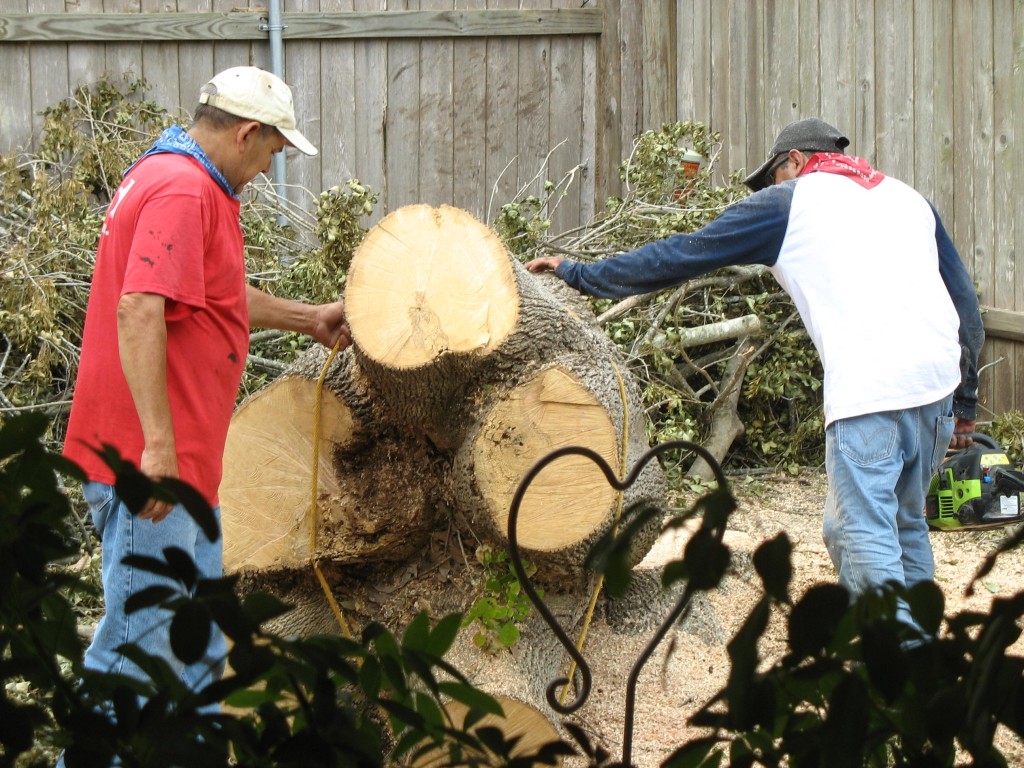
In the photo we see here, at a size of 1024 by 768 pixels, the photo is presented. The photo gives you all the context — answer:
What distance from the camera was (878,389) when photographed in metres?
3.12

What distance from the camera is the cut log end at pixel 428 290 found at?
3.00 meters

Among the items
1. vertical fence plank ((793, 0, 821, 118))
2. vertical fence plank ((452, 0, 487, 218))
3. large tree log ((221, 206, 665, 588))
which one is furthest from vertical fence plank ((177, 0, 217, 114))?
large tree log ((221, 206, 665, 588))

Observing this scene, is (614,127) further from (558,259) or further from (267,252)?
(558,259)

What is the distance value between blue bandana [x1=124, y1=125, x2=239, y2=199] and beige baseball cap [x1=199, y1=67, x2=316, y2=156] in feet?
0.37

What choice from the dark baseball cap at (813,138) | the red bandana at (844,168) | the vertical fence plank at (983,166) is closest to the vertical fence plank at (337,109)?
the vertical fence plank at (983,166)

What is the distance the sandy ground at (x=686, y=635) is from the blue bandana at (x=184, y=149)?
1.46m

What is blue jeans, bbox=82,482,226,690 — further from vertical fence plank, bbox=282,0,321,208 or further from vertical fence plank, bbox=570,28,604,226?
vertical fence plank, bbox=570,28,604,226

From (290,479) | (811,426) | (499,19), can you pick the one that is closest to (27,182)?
(499,19)

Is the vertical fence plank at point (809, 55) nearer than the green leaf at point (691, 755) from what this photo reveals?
No

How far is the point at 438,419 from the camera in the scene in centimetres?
329

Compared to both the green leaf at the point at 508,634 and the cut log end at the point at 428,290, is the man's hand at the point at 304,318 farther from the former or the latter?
the green leaf at the point at 508,634

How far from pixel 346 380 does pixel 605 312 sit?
2342mm

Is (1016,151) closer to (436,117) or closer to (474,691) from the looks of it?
(436,117)

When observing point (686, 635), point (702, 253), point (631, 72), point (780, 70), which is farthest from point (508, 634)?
point (631, 72)
